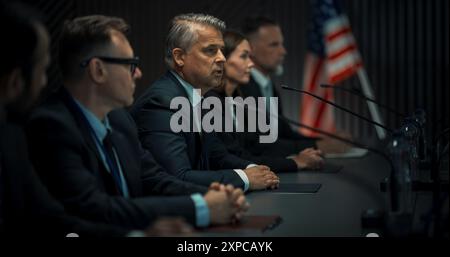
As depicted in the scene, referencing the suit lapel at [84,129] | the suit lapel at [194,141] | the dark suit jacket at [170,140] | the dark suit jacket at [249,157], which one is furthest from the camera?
the dark suit jacket at [249,157]

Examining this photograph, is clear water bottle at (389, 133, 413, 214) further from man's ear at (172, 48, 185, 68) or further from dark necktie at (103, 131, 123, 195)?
man's ear at (172, 48, 185, 68)

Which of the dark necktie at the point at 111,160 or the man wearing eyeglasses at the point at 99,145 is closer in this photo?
the man wearing eyeglasses at the point at 99,145

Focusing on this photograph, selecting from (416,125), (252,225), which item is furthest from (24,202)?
(416,125)

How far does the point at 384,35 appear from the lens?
6539mm

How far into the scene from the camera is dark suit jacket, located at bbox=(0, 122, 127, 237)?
2.02 metres

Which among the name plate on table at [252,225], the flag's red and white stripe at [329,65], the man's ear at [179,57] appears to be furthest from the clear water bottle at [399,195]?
the flag's red and white stripe at [329,65]

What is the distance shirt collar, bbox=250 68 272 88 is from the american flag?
4.58ft

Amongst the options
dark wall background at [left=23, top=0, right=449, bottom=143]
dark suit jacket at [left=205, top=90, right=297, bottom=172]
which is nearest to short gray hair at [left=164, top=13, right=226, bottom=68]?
dark suit jacket at [left=205, top=90, right=297, bottom=172]

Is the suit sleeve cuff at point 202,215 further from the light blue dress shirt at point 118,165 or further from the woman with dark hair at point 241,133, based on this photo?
the woman with dark hair at point 241,133

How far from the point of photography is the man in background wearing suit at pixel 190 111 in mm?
2959

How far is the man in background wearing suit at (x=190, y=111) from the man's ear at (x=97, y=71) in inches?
27.3

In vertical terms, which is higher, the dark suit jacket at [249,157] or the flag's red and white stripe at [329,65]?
the flag's red and white stripe at [329,65]
